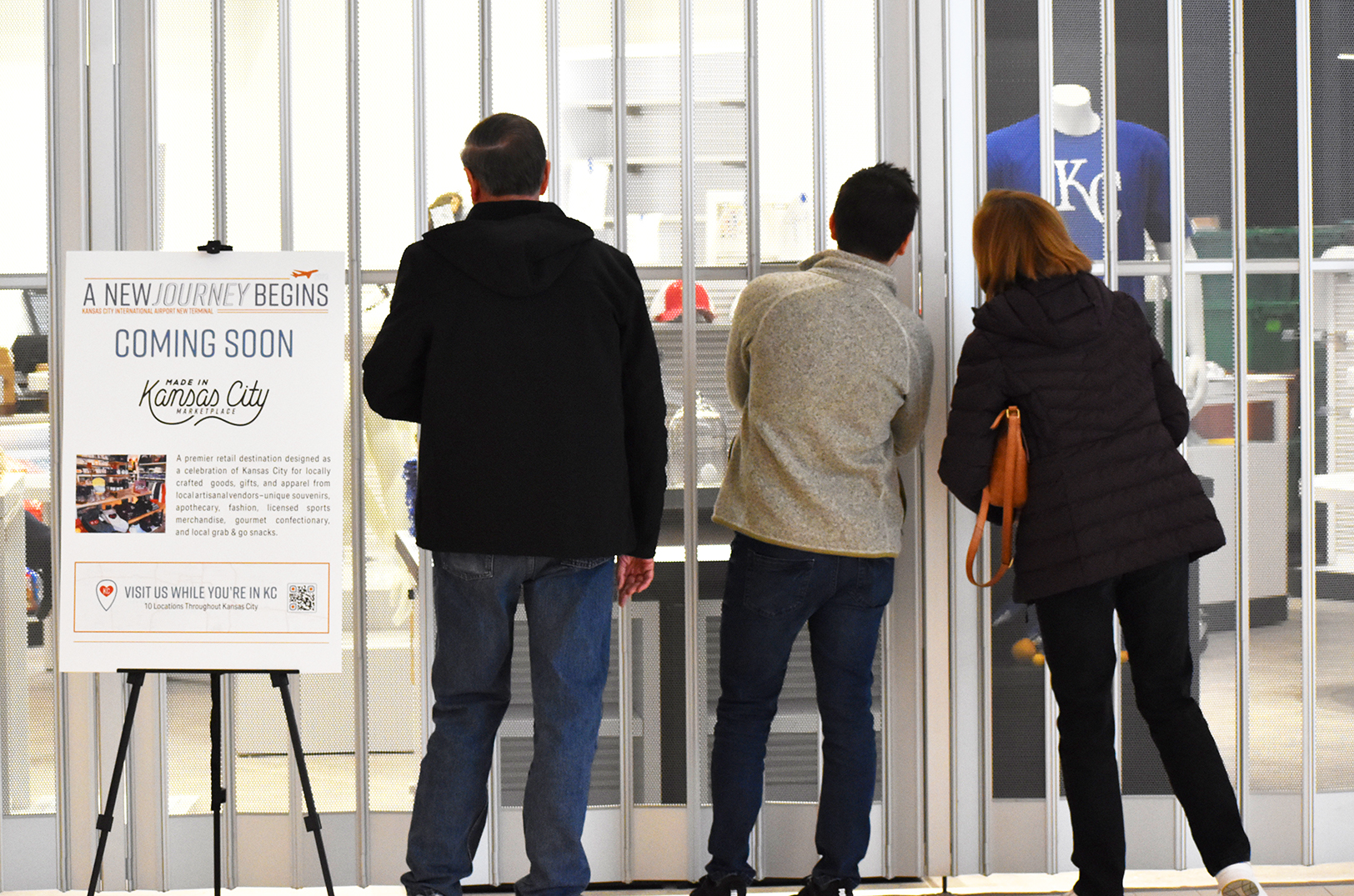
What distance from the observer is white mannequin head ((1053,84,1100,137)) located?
2.67 m

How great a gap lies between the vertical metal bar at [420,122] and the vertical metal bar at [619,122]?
0.43 meters

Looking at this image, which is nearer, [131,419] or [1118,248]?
[131,419]

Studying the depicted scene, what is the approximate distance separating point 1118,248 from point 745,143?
904mm

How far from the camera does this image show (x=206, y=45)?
2.62 metres

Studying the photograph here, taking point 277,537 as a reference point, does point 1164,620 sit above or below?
below

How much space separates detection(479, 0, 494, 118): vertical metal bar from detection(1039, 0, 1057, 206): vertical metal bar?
127 cm

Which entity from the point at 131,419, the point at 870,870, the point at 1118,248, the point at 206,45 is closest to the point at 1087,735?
the point at 870,870

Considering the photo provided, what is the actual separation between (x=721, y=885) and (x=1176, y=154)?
1.94 m

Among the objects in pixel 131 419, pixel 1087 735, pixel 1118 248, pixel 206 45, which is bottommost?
pixel 1087 735

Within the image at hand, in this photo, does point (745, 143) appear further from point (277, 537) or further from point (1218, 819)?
point (1218, 819)

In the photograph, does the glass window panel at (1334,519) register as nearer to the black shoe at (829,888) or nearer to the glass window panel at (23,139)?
the black shoe at (829,888)

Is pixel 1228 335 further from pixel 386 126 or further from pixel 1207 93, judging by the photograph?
Answer: pixel 386 126

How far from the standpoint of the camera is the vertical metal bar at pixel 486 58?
2.62 metres

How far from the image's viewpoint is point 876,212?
2254mm
